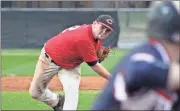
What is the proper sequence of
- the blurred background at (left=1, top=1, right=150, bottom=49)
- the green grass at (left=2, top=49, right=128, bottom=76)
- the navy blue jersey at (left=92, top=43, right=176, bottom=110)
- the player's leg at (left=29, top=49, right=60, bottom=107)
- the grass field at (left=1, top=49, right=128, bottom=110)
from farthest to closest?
the blurred background at (left=1, top=1, right=150, bottom=49) → the green grass at (left=2, top=49, right=128, bottom=76) → the grass field at (left=1, top=49, right=128, bottom=110) → the player's leg at (left=29, top=49, right=60, bottom=107) → the navy blue jersey at (left=92, top=43, right=176, bottom=110)

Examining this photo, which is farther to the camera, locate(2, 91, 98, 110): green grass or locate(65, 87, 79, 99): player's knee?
locate(2, 91, 98, 110): green grass

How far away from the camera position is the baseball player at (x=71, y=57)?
650 cm

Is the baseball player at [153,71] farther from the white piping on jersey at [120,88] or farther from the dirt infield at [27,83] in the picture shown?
the dirt infield at [27,83]

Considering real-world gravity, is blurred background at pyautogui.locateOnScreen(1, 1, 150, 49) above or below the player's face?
below

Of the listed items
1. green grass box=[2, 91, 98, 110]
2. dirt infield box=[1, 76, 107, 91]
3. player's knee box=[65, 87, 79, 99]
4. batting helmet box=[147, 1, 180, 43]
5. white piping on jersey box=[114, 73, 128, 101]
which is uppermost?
batting helmet box=[147, 1, 180, 43]

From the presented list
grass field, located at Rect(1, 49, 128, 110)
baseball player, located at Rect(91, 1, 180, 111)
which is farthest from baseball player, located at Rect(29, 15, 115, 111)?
baseball player, located at Rect(91, 1, 180, 111)

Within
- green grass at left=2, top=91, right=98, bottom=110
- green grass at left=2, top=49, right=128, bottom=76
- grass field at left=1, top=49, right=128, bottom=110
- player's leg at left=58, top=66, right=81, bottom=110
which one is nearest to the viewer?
player's leg at left=58, top=66, right=81, bottom=110

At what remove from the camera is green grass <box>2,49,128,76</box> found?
1457 cm

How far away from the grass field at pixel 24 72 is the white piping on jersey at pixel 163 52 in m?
6.68

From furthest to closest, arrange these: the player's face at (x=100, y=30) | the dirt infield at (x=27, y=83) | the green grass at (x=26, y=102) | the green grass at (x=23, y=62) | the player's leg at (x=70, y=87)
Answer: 1. the green grass at (x=23, y=62)
2. the dirt infield at (x=27, y=83)
3. the green grass at (x=26, y=102)
4. the player's leg at (x=70, y=87)
5. the player's face at (x=100, y=30)

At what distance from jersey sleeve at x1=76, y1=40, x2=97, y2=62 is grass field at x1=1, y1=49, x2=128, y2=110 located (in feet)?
7.66

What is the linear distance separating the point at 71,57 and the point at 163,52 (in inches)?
185

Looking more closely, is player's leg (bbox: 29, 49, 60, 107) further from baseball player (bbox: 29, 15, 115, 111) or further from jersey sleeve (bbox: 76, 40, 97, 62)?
jersey sleeve (bbox: 76, 40, 97, 62)

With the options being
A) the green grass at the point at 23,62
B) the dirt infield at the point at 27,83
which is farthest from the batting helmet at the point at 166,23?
the green grass at the point at 23,62
